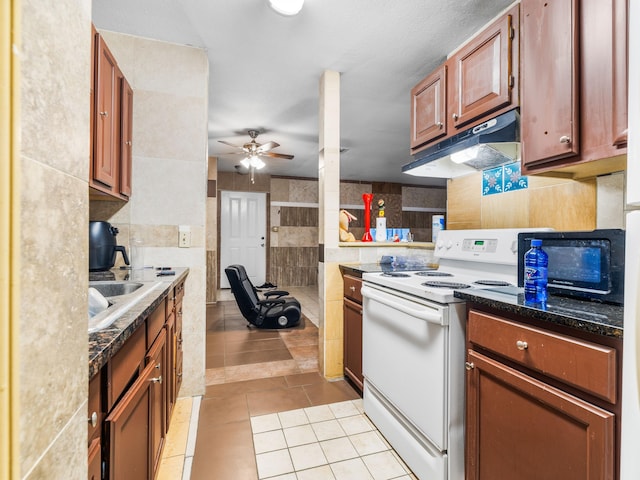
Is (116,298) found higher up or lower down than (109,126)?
lower down

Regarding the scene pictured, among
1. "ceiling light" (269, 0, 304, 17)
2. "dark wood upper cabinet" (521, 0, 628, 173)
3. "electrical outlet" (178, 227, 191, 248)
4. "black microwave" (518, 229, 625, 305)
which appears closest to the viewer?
"black microwave" (518, 229, 625, 305)

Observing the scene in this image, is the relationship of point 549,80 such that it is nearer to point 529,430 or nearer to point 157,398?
A: point 529,430

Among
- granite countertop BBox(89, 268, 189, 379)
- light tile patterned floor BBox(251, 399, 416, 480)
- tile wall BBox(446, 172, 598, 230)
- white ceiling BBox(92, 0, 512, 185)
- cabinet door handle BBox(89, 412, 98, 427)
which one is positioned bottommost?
light tile patterned floor BBox(251, 399, 416, 480)

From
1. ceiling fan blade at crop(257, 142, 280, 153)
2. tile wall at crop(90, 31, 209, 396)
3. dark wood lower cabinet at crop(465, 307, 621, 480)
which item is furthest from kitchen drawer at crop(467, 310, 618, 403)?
ceiling fan blade at crop(257, 142, 280, 153)

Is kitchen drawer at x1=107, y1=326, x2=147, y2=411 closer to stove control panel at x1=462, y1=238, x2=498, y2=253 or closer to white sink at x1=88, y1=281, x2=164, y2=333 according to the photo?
white sink at x1=88, y1=281, x2=164, y2=333

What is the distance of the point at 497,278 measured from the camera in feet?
5.49

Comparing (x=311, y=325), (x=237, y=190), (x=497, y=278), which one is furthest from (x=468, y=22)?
(x=237, y=190)

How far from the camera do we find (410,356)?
1.48 metres

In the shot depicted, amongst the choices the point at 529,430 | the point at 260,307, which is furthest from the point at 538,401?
the point at 260,307

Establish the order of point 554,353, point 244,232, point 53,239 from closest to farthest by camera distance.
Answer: point 53,239
point 554,353
point 244,232

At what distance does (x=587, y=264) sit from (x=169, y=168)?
2.22 m

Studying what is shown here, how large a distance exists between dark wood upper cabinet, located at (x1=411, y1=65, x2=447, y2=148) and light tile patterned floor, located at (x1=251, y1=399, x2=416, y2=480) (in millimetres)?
1851

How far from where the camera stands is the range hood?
1574 mm

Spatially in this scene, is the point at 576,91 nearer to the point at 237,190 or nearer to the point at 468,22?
the point at 468,22
